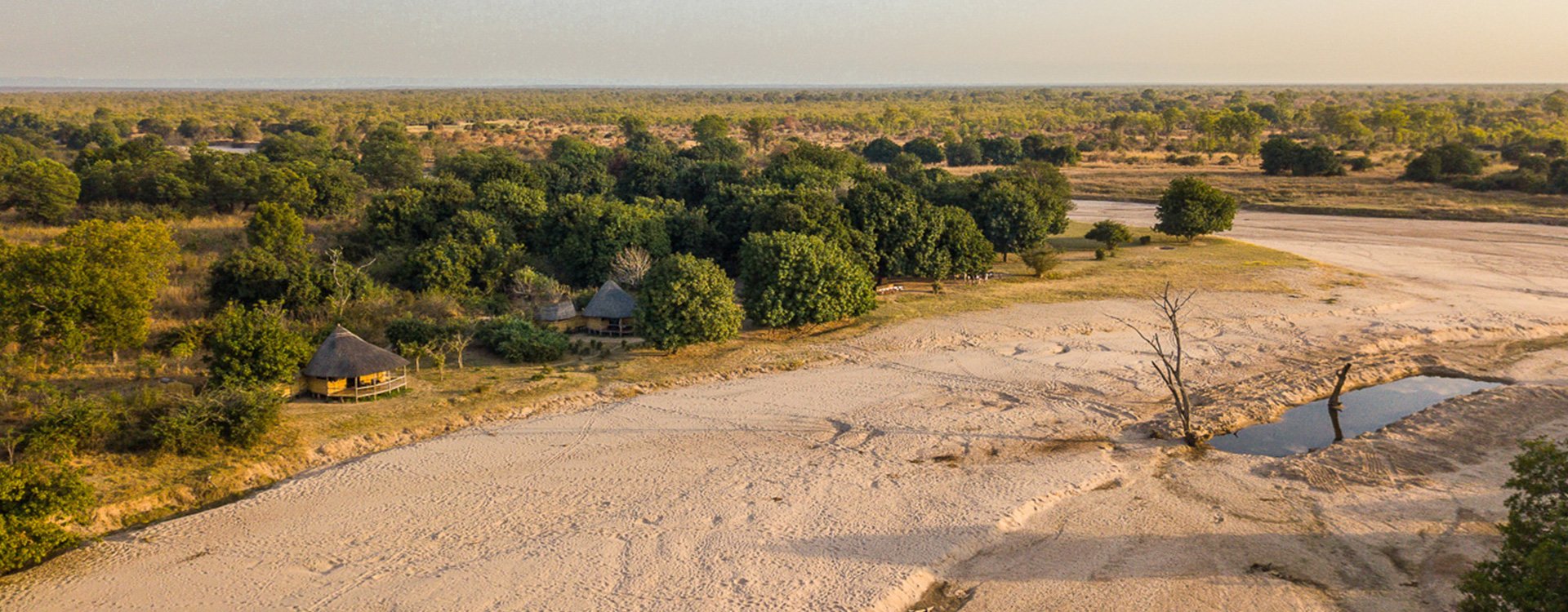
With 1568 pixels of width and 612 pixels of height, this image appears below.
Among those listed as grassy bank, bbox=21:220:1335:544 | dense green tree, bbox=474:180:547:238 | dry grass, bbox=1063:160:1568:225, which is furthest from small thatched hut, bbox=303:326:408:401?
dry grass, bbox=1063:160:1568:225

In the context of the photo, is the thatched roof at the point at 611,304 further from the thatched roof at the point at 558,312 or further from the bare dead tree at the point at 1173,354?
the bare dead tree at the point at 1173,354

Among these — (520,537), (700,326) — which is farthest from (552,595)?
(700,326)

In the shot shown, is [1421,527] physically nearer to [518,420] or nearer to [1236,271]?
[518,420]

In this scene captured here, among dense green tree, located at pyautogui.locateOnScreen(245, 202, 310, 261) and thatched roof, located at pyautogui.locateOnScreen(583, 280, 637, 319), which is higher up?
dense green tree, located at pyautogui.locateOnScreen(245, 202, 310, 261)

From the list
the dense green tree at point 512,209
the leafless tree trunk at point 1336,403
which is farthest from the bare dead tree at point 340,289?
the leafless tree trunk at point 1336,403

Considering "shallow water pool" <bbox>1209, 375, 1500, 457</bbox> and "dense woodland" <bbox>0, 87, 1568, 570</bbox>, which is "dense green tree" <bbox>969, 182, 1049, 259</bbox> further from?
"shallow water pool" <bbox>1209, 375, 1500, 457</bbox>

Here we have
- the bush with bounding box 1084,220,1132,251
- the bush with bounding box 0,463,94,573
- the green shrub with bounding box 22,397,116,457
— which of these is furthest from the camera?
the bush with bounding box 1084,220,1132,251

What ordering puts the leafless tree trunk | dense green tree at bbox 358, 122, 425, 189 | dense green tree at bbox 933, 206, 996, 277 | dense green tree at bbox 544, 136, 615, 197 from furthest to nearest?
dense green tree at bbox 358, 122, 425, 189 < dense green tree at bbox 544, 136, 615, 197 < dense green tree at bbox 933, 206, 996, 277 < the leafless tree trunk
